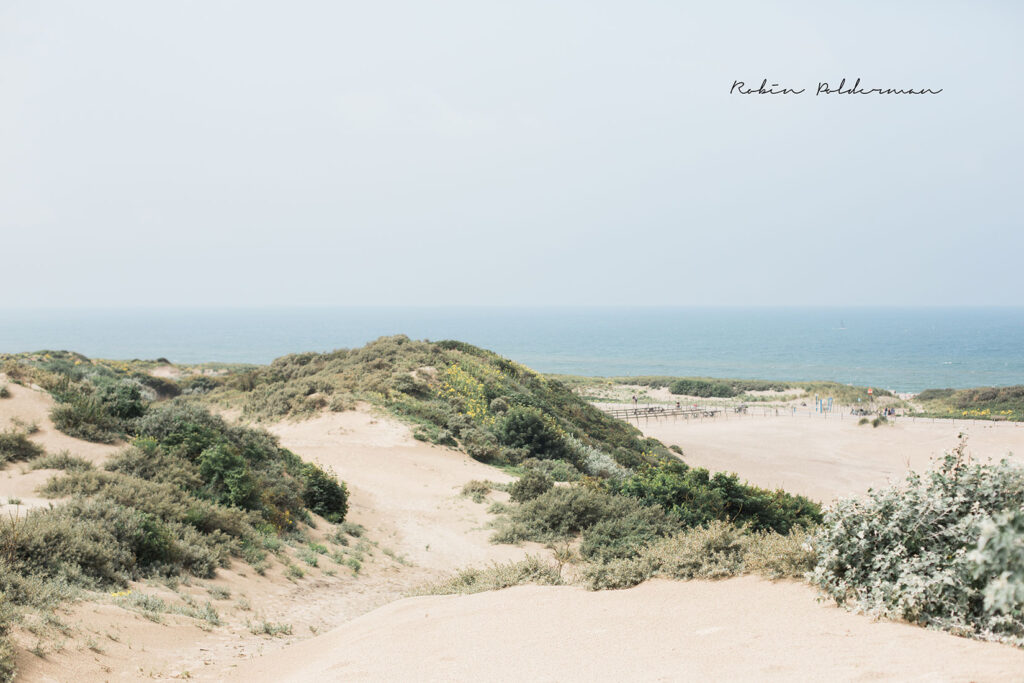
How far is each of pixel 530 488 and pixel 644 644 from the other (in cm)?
981

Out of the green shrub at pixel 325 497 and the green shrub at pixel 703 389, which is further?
the green shrub at pixel 703 389

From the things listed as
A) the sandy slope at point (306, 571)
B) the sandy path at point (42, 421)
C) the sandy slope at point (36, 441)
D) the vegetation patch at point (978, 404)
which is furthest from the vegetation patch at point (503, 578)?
the vegetation patch at point (978, 404)

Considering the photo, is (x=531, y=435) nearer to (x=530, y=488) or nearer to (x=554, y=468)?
(x=554, y=468)

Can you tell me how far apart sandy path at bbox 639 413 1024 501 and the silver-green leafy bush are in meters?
18.8

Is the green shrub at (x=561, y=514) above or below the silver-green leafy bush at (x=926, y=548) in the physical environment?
below

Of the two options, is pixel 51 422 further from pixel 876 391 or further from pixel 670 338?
pixel 670 338

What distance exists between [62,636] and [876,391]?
67.5 meters

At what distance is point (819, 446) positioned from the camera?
34.0 metres

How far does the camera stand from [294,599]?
32.9 feet

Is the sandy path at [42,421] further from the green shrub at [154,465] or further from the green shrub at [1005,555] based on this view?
the green shrub at [1005,555]

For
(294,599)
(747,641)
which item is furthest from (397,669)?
(294,599)

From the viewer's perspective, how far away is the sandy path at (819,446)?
26500 mm

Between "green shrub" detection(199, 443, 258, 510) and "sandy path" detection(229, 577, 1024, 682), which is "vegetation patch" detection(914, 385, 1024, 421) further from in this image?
"green shrub" detection(199, 443, 258, 510)

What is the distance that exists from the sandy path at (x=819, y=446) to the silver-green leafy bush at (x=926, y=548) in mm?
18801
